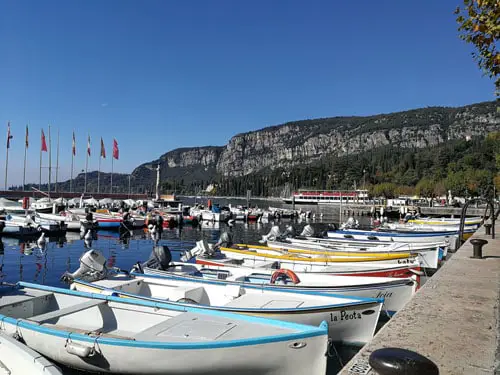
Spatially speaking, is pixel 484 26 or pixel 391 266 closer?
pixel 484 26

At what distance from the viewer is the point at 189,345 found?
20.8 ft

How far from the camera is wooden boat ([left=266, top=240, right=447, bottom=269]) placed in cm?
1872

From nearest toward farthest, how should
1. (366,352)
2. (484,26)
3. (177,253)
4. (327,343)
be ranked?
(366,352) < (327,343) < (484,26) < (177,253)

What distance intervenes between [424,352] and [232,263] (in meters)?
11.9

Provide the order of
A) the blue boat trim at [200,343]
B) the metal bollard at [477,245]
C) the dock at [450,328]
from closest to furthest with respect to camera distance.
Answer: the dock at [450,328] < the blue boat trim at [200,343] < the metal bollard at [477,245]

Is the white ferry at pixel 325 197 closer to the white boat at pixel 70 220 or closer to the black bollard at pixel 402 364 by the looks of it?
the white boat at pixel 70 220

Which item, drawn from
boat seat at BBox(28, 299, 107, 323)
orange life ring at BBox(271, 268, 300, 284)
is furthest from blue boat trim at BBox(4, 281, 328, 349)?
orange life ring at BBox(271, 268, 300, 284)

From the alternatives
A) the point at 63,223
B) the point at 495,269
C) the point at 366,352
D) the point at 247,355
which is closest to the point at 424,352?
the point at 366,352

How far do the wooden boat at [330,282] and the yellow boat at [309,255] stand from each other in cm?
370

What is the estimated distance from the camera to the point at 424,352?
522 cm

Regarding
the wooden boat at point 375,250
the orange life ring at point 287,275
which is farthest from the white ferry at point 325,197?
the orange life ring at point 287,275

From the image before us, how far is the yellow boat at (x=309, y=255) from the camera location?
56.7 feet

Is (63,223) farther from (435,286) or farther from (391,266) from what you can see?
(435,286)

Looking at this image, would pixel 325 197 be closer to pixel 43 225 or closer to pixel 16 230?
pixel 43 225
